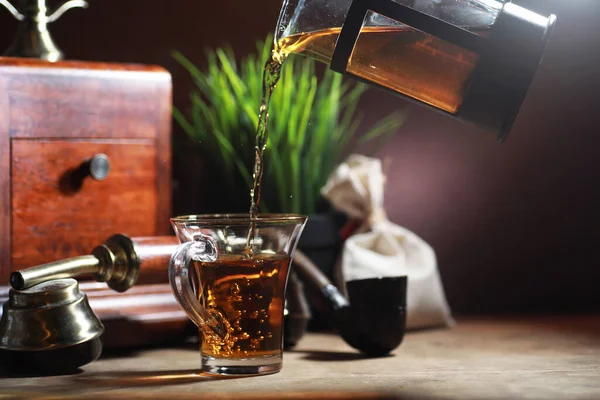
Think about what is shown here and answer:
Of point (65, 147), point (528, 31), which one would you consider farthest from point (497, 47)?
point (65, 147)

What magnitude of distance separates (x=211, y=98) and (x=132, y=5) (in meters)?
0.24

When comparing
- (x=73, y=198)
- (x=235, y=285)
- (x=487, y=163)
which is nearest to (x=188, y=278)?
(x=235, y=285)

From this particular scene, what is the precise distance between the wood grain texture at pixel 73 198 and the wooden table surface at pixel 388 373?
→ 0.55ft

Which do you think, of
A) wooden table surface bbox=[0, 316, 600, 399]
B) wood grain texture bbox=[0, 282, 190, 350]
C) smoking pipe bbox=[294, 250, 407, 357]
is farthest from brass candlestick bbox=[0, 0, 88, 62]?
smoking pipe bbox=[294, 250, 407, 357]

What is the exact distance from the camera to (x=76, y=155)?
1124 millimetres

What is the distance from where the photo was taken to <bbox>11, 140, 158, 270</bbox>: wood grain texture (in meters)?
1.08

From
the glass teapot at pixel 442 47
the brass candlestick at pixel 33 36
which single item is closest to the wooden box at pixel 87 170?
the brass candlestick at pixel 33 36

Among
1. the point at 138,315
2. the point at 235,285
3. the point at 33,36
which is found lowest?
the point at 138,315

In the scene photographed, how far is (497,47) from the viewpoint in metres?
0.86

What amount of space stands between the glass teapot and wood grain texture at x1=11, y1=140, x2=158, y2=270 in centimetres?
37

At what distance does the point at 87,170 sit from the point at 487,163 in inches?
28.7

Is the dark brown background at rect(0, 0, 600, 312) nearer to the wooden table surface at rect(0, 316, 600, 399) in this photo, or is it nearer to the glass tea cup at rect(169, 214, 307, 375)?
the wooden table surface at rect(0, 316, 600, 399)

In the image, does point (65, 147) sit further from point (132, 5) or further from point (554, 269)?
point (554, 269)

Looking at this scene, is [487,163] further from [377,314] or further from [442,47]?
[442,47]
